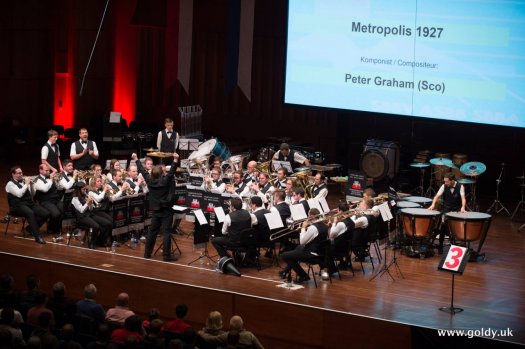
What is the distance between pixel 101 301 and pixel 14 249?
198 centimetres

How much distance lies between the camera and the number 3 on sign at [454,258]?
10.6 meters

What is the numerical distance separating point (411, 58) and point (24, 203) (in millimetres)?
6945

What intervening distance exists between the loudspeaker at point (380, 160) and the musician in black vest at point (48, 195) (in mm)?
5972

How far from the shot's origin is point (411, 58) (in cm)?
1599

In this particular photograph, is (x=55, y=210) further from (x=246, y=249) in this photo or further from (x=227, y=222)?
(x=246, y=249)

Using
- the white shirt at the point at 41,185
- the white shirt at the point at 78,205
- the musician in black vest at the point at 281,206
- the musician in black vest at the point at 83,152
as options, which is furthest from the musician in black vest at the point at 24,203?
the musician in black vest at the point at 281,206

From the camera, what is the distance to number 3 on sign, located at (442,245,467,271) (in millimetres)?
10609

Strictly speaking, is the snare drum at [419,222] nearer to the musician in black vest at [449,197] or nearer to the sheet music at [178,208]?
the musician in black vest at [449,197]

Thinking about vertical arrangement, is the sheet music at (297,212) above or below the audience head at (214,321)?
above

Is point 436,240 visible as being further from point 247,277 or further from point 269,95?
point 269,95

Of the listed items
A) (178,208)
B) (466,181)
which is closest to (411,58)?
(466,181)

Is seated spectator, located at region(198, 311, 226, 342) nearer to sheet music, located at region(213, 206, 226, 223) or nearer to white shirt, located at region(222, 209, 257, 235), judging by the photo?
white shirt, located at region(222, 209, 257, 235)

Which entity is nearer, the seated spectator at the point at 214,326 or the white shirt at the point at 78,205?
the seated spectator at the point at 214,326

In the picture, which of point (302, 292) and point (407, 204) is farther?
point (407, 204)
